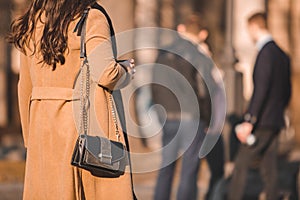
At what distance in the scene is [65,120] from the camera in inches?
223

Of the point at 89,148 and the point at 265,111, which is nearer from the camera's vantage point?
the point at 89,148

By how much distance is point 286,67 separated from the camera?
30.9 feet

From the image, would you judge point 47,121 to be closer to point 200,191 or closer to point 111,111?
point 111,111

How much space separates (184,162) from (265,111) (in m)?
0.91

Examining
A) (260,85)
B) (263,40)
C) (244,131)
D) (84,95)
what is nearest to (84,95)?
(84,95)

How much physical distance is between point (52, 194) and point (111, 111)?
586 mm

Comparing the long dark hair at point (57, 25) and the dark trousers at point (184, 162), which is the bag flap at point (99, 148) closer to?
the long dark hair at point (57, 25)

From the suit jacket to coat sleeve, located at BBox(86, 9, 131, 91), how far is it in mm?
3700

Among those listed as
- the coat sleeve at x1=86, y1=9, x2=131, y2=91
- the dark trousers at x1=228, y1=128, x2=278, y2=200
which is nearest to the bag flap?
the coat sleeve at x1=86, y1=9, x2=131, y2=91

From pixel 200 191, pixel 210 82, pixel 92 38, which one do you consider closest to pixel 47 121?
pixel 92 38

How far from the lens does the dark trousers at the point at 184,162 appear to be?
941 centimetres

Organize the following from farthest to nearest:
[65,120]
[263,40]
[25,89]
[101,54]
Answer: [263,40]
[25,89]
[65,120]
[101,54]

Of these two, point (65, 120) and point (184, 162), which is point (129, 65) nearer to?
point (65, 120)

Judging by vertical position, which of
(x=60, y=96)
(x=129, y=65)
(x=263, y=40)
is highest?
(x=263, y=40)
